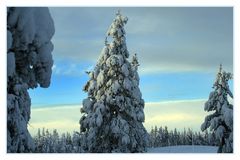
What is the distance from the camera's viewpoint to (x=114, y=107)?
19.7m

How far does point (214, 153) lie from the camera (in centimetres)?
1490

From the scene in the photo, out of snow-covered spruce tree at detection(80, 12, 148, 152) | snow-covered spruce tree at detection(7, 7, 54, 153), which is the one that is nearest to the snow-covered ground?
snow-covered spruce tree at detection(80, 12, 148, 152)

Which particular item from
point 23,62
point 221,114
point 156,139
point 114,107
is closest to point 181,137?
point 156,139

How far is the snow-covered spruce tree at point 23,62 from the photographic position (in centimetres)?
1241

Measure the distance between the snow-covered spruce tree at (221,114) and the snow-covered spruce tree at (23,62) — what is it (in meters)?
5.14

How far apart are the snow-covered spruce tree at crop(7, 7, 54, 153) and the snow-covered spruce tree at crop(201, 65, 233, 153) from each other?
514 centimetres

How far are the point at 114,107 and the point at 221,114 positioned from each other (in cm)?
418

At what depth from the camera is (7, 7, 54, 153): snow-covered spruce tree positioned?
489 inches

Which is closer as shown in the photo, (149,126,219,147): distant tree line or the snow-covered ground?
the snow-covered ground

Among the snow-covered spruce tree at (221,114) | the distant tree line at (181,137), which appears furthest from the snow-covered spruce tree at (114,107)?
the snow-covered spruce tree at (221,114)

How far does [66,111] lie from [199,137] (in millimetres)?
4254

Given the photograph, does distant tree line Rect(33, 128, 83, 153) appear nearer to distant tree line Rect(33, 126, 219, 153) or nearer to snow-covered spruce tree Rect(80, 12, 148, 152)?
distant tree line Rect(33, 126, 219, 153)
